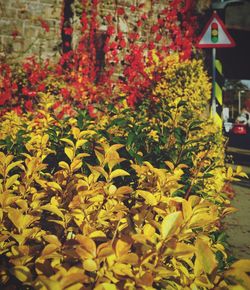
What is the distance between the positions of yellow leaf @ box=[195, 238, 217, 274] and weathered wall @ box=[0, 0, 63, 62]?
604 centimetres

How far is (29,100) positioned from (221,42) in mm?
3510

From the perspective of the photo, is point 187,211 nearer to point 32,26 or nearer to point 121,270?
point 121,270

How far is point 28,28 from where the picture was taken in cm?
621

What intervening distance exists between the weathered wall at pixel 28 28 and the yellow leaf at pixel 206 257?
19.8ft

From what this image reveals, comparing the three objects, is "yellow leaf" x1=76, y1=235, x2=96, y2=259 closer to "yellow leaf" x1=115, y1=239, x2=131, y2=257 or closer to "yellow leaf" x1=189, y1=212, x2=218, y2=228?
"yellow leaf" x1=115, y1=239, x2=131, y2=257

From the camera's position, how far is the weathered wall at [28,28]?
6.07 m

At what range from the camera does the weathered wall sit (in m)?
6.07

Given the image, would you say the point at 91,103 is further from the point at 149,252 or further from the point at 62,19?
the point at 149,252

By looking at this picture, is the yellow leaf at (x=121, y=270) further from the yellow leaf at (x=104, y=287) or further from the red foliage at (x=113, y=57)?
the red foliage at (x=113, y=57)

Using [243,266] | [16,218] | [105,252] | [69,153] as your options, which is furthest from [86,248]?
[69,153]

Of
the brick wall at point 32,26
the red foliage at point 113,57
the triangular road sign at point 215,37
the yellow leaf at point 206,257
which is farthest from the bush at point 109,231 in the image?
the brick wall at point 32,26

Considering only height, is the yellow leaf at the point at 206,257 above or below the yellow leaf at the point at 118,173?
below

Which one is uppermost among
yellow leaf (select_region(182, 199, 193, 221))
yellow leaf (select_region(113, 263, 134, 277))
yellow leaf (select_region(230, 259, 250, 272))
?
yellow leaf (select_region(182, 199, 193, 221))

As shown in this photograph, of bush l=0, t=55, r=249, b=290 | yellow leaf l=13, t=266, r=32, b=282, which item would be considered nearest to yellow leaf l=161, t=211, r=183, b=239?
bush l=0, t=55, r=249, b=290
